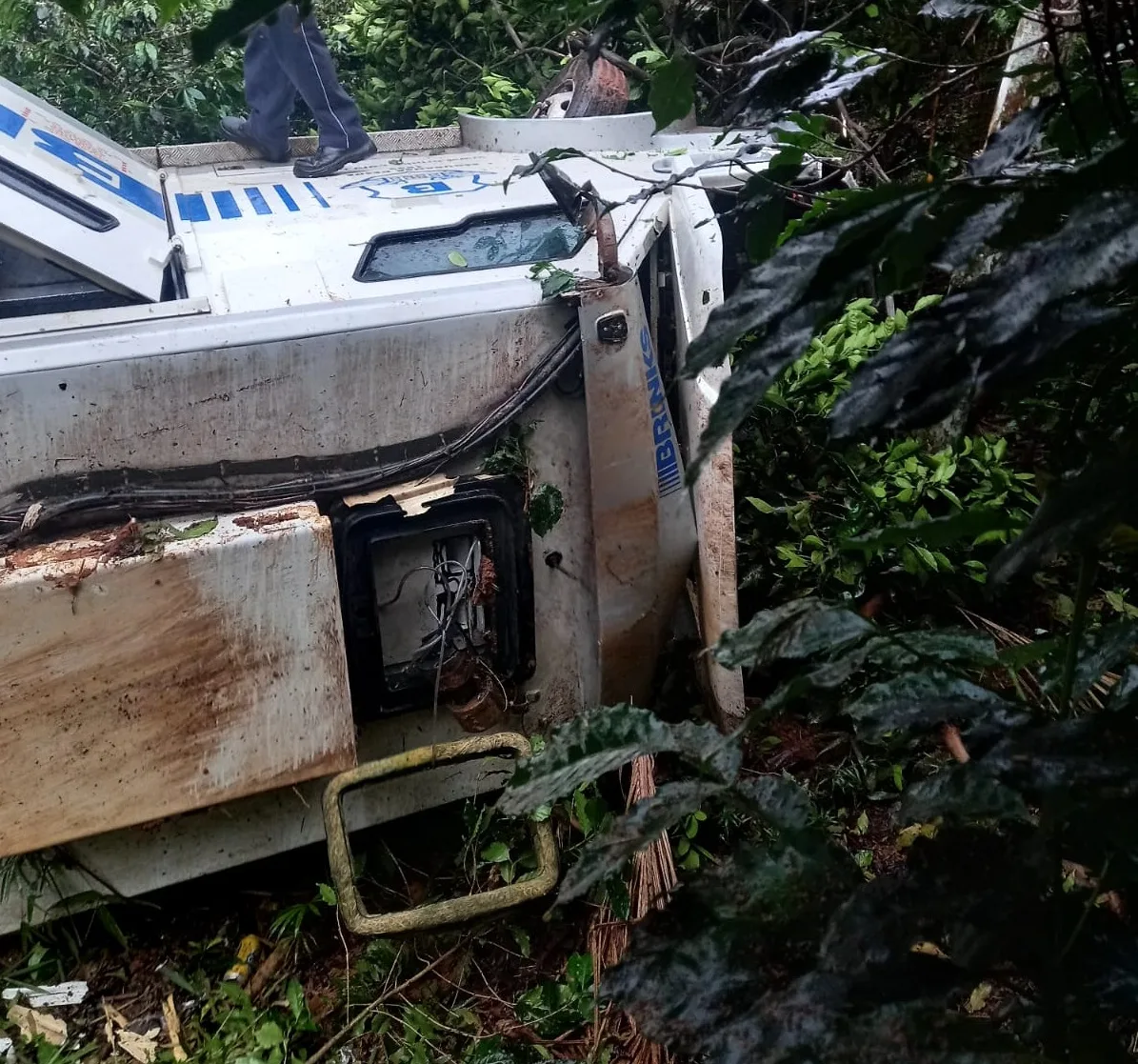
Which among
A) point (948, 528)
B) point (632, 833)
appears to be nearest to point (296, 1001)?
point (632, 833)

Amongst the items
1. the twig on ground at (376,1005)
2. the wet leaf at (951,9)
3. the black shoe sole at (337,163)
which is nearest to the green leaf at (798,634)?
the wet leaf at (951,9)

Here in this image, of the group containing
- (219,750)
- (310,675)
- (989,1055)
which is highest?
(989,1055)

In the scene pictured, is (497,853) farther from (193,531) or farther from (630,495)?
(193,531)

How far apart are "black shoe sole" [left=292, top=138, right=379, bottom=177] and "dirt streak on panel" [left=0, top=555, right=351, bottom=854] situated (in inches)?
60.2

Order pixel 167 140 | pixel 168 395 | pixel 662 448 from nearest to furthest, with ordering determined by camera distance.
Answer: pixel 168 395 → pixel 662 448 → pixel 167 140

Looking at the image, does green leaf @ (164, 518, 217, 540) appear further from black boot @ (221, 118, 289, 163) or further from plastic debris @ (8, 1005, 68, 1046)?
black boot @ (221, 118, 289, 163)

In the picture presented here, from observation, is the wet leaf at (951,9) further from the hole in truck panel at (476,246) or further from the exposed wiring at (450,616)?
the exposed wiring at (450,616)

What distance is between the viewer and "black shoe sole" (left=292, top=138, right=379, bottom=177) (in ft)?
8.64

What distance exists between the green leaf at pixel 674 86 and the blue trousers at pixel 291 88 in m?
2.14

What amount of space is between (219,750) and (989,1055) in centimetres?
139

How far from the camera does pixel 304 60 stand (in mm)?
2834

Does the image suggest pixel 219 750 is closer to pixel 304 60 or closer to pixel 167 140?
pixel 304 60

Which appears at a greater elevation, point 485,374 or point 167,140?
point 167,140

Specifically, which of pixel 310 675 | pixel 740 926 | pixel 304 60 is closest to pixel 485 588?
pixel 310 675
